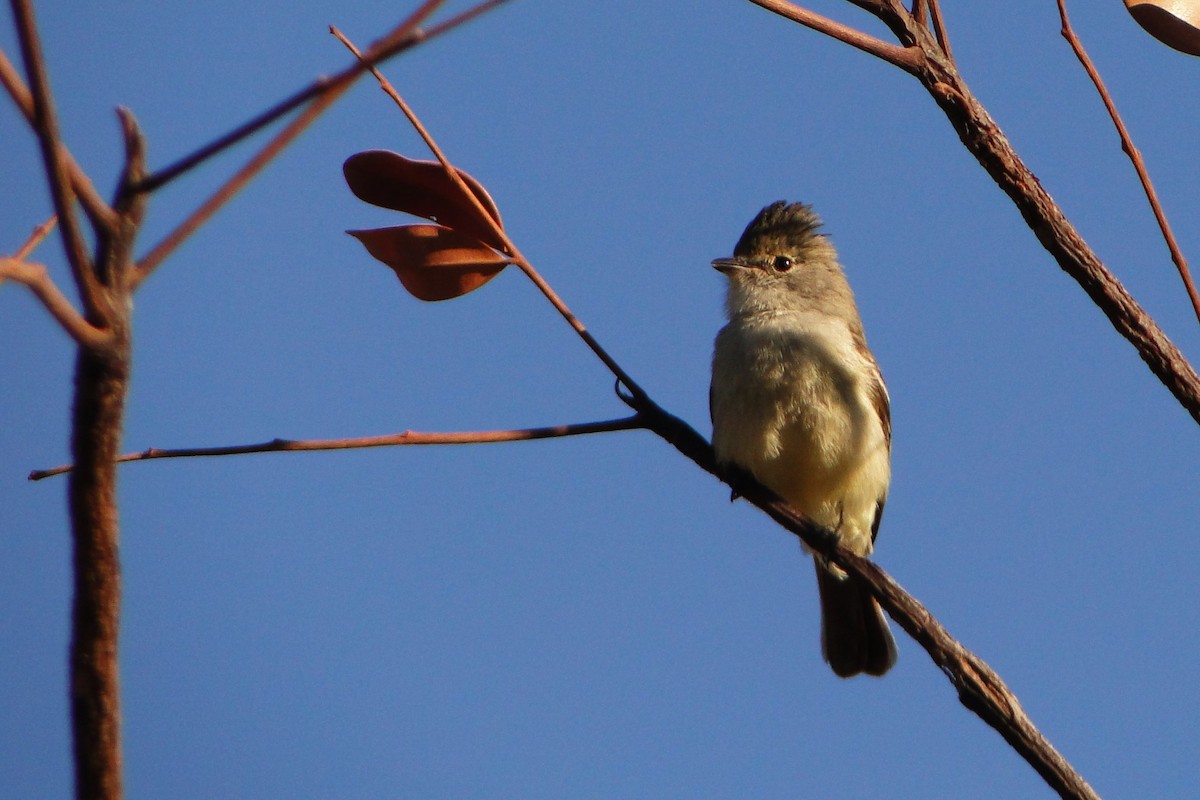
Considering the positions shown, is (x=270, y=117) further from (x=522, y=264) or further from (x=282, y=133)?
(x=522, y=264)

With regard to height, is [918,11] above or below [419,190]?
above

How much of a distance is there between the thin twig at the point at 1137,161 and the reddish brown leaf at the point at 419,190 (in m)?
1.39

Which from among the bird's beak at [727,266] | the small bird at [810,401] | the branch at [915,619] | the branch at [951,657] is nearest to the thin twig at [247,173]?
the branch at [915,619]

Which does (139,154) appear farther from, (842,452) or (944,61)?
(842,452)

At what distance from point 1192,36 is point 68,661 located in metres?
2.64

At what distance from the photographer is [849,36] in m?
2.84

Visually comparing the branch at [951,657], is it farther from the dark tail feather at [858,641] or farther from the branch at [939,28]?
the dark tail feather at [858,641]

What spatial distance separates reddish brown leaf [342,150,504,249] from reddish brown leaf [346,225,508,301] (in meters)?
0.06

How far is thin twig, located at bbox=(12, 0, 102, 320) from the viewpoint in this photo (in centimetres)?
92

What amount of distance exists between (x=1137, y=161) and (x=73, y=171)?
225cm

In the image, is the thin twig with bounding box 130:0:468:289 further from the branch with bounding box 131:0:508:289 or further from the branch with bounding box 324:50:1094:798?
the branch with bounding box 324:50:1094:798

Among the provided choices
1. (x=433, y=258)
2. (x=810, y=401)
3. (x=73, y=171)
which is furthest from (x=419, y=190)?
(x=810, y=401)

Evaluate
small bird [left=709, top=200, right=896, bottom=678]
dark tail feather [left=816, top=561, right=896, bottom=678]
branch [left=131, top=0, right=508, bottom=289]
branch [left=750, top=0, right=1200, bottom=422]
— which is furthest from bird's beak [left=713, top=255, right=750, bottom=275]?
branch [left=131, top=0, right=508, bottom=289]

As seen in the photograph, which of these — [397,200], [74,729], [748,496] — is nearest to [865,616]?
[748,496]
